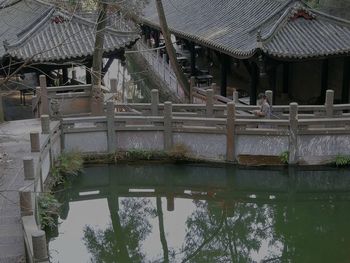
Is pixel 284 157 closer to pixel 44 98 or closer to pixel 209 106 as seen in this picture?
pixel 209 106

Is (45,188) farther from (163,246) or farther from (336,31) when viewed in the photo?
(336,31)

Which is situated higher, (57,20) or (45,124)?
(57,20)

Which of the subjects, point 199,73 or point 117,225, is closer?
point 117,225

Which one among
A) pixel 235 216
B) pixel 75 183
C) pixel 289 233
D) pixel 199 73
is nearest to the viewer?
pixel 289 233

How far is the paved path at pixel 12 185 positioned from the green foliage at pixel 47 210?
0.51 metres

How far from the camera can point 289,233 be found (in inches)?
413

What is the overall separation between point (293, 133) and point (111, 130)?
4550 millimetres

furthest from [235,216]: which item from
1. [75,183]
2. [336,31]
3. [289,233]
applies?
[336,31]

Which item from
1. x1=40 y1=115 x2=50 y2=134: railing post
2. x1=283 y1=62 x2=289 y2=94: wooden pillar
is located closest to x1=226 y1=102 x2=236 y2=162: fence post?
x1=40 y1=115 x2=50 y2=134: railing post

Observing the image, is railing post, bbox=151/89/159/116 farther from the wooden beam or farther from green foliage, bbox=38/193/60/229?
the wooden beam

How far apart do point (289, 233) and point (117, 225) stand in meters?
3.57

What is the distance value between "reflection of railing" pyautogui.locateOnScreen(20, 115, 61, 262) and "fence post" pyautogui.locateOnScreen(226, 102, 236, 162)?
4.21 meters

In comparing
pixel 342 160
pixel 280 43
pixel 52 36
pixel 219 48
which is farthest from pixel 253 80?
pixel 52 36

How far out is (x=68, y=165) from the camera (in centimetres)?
1273
